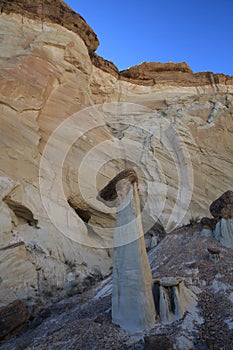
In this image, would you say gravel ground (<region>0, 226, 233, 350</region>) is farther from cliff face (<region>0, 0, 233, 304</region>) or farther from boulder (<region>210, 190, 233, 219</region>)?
cliff face (<region>0, 0, 233, 304</region>)

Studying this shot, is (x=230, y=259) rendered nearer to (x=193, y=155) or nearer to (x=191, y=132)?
(x=193, y=155)

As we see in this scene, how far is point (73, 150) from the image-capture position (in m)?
14.5

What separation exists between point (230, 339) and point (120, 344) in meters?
1.88

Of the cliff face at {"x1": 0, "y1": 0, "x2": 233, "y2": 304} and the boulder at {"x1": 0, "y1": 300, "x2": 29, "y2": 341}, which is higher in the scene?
the cliff face at {"x1": 0, "y1": 0, "x2": 233, "y2": 304}

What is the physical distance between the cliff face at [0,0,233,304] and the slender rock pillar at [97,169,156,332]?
15.9ft

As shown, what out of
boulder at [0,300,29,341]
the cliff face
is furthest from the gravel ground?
the cliff face

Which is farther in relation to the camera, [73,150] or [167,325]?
[73,150]

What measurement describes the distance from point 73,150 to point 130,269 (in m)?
9.75

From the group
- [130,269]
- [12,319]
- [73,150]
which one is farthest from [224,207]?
[73,150]

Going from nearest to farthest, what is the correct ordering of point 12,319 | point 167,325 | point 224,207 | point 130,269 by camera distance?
1. point 167,325
2. point 130,269
3. point 12,319
4. point 224,207

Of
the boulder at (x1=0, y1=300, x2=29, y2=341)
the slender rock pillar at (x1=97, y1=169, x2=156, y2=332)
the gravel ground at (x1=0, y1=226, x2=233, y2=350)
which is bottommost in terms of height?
the boulder at (x1=0, y1=300, x2=29, y2=341)

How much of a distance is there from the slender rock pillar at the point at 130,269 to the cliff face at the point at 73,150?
486 centimetres

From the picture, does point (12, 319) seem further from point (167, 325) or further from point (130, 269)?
point (167, 325)

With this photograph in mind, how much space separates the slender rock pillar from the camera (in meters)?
5.36
